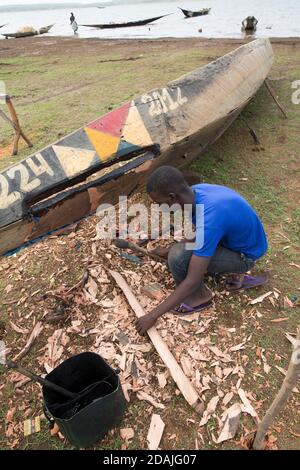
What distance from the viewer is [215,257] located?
11.5 ft

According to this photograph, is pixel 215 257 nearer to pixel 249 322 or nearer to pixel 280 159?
pixel 249 322

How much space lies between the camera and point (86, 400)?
272 centimetres

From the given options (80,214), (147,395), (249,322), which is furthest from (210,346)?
(80,214)

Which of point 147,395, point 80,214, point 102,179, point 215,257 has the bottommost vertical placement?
point 147,395

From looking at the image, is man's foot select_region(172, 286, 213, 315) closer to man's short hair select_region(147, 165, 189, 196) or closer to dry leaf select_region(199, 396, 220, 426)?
dry leaf select_region(199, 396, 220, 426)

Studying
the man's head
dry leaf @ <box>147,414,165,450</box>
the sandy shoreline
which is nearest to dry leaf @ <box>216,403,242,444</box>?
dry leaf @ <box>147,414,165,450</box>

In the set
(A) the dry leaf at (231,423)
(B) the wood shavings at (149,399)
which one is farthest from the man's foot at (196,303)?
(A) the dry leaf at (231,423)

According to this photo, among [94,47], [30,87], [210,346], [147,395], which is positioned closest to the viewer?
[147,395]

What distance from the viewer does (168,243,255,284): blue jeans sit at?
345 centimetres

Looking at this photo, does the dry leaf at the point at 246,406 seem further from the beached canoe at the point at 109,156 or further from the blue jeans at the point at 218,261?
the beached canoe at the point at 109,156

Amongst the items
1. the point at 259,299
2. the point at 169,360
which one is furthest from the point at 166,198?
the point at 259,299

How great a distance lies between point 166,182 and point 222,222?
59 centimetres

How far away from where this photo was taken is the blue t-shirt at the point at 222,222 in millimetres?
2884
